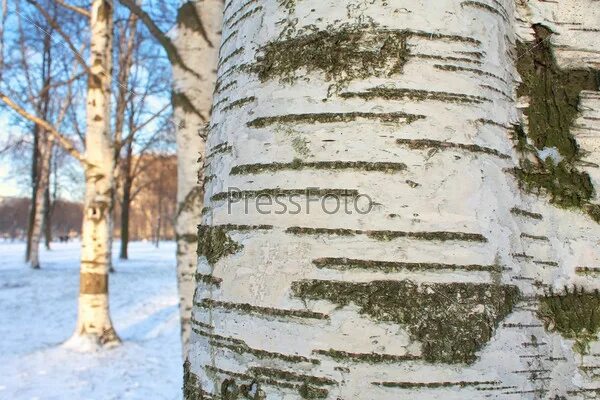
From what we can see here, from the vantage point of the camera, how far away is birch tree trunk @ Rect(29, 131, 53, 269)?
1558cm

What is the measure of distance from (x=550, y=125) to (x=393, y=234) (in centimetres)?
49

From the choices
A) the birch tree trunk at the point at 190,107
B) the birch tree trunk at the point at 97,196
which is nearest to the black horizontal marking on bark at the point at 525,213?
the birch tree trunk at the point at 190,107

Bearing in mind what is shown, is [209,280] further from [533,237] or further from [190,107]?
[190,107]

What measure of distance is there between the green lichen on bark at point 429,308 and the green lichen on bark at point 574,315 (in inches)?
7.4

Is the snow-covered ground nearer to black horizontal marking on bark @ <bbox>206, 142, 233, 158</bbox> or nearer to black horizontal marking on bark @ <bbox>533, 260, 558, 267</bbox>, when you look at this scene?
black horizontal marking on bark @ <bbox>206, 142, 233, 158</bbox>

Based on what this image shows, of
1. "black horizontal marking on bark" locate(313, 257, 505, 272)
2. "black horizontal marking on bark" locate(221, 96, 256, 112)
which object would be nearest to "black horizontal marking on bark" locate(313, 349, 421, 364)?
"black horizontal marking on bark" locate(313, 257, 505, 272)

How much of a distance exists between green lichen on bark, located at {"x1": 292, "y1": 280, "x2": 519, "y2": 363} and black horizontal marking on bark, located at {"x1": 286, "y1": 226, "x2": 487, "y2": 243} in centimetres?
7

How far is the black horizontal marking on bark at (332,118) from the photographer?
81 cm

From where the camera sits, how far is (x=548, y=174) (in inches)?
37.6

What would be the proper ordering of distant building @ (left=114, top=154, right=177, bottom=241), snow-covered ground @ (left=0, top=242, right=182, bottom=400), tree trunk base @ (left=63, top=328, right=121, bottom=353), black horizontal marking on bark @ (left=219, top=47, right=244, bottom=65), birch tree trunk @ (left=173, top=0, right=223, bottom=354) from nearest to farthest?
black horizontal marking on bark @ (left=219, top=47, right=244, bottom=65), birch tree trunk @ (left=173, top=0, right=223, bottom=354), snow-covered ground @ (left=0, top=242, right=182, bottom=400), tree trunk base @ (left=63, top=328, right=121, bottom=353), distant building @ (left=114, top=154, right=177, bottom=241)

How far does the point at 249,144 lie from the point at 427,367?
0.49 meters

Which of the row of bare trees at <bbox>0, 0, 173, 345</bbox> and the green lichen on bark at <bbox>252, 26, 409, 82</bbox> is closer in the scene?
the green lichen on bark at <bbox>252, 26, 409, 82</bbox>

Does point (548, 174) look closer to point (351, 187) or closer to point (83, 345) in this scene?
point (351, 187)

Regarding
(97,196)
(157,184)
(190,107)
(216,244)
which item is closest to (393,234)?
(216,244)
